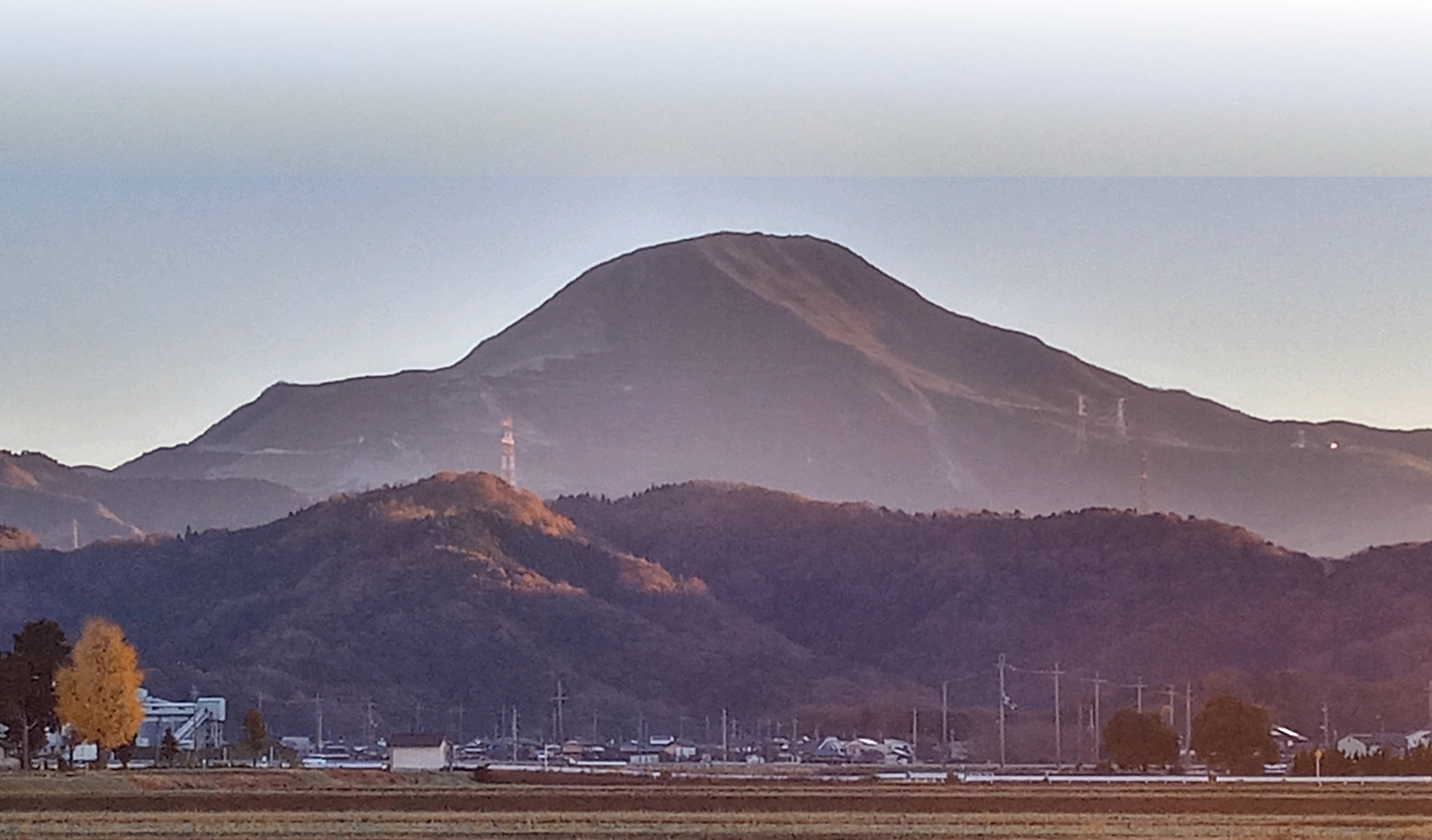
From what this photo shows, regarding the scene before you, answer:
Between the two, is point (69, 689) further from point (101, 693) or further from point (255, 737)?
point (255, 737)

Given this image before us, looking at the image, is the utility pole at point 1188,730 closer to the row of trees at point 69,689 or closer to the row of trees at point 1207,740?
the row of trees at point 1207,740

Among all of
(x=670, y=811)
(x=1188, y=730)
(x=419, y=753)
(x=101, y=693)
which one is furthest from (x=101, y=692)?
(x=1188, y=730)

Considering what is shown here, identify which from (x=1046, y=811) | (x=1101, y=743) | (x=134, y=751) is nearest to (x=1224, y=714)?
(x=1101, y=743)

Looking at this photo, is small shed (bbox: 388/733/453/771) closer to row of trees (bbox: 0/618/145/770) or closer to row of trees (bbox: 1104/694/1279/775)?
row of trees (bbox: 0/618/145/770)

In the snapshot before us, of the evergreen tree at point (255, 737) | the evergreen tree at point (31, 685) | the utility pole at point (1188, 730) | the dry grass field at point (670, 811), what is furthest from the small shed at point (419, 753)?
the utility pole at point (1188, 730)

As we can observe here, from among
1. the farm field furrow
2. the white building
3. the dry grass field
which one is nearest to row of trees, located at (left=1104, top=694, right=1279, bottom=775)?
the dry grass field
